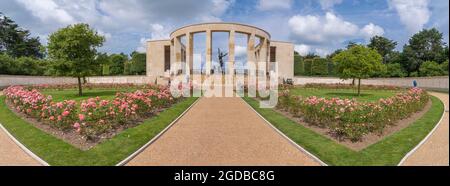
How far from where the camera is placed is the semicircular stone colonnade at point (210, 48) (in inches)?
1578

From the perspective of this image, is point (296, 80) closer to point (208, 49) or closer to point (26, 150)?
point (208, 49)

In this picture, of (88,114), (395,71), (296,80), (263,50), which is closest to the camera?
(88,114)

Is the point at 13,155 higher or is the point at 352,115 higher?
the point at 352,115

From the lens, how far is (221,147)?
23.4ft

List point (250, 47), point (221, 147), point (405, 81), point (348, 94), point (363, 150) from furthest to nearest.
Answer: point (405, 81) → point (250, 47) → point (348, 94) → point (221, 147) → point (363, 150)

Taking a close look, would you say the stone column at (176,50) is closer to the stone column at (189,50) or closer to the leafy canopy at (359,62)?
the stone column at (189,50)

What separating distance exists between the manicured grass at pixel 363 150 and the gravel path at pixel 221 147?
435mm

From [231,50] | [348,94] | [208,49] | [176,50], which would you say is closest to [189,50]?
[208,49]

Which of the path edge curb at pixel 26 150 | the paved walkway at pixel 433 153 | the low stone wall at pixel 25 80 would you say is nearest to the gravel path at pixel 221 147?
the path edge curb at pixel 26 150

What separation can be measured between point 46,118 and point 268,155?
807 centimetres

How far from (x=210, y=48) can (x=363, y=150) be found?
34.5 metres

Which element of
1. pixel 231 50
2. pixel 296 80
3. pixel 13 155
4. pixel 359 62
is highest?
pixel 231 50

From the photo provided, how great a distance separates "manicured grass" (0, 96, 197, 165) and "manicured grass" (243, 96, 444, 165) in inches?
179
